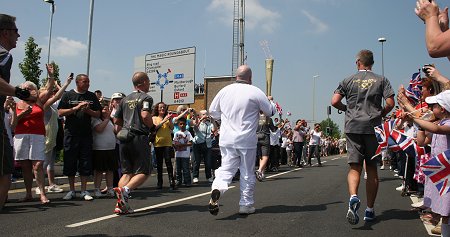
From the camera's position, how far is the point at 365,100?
5395 millimetres

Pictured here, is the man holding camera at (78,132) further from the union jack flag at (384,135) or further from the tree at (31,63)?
the tree at (31,63)

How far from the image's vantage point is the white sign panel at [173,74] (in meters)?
25.5

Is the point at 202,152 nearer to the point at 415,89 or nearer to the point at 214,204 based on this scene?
the point at 415,89

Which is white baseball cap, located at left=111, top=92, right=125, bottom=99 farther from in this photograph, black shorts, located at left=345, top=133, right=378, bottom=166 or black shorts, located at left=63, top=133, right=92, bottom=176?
black shorts, located at left=345, top=133, right=378, bottom=166

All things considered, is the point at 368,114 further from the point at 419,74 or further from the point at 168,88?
the point at 168,88

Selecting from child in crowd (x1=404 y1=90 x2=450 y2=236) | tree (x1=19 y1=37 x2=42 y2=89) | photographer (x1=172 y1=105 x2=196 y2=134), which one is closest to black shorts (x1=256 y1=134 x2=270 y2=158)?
photographer (x1=172 y1=105 x2=196 y2=134)

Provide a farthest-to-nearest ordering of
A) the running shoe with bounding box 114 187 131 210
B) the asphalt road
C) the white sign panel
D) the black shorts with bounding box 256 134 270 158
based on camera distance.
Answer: the white sign panel, the black shorts with bounding box 256 134 270 158, the running shoe with bounding box 114 187 131 210, the asphalt road

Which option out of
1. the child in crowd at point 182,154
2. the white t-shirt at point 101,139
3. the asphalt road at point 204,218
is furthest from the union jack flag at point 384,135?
the child in crowd at point 182,154

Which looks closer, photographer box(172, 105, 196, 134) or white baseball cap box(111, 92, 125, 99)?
white baseball cap box(111, 92, 125, 99)

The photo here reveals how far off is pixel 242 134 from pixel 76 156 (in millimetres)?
3287

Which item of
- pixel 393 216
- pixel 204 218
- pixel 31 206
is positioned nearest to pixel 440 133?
pixel 393 216

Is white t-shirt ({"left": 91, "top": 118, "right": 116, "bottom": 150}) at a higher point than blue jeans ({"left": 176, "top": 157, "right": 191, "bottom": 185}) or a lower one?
higher

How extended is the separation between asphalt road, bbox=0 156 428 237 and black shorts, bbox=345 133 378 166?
2.48 feet

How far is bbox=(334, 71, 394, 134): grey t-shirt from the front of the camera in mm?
5336
